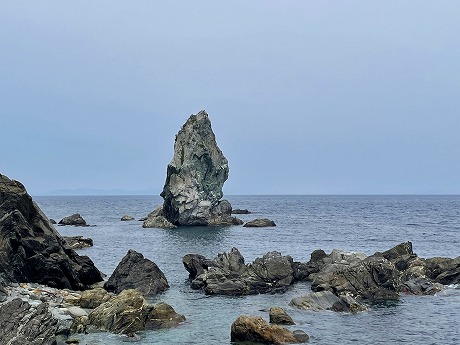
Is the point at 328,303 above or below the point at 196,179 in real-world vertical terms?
below

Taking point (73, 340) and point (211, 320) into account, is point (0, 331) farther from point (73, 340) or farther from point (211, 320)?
point (211, 320)

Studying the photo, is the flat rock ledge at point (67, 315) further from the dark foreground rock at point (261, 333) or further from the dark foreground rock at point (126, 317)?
the dark foreground rock at point (261, 333)

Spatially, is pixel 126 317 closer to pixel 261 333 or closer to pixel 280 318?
pixel 261 333

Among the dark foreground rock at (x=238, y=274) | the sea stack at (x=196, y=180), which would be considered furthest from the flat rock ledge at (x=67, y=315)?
the sea stack at (x=196, y=180)

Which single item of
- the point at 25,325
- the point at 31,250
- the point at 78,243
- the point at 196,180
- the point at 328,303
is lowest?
the point at 78,243

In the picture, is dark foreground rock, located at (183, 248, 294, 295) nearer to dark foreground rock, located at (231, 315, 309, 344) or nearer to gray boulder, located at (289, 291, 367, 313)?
gray boulder, located at (289, 291, 367, 313)

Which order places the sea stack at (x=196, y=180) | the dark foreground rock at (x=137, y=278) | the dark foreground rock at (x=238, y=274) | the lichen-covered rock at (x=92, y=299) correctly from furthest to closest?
the sea stack at (x=196, y=180), the dark foreground rock at (x=238, y=274), the dark foreground rock at (x=137, y=278), the lichen-covered rock at (x=92, y=299)

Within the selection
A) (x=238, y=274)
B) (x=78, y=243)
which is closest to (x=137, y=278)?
(x=238, y=274)

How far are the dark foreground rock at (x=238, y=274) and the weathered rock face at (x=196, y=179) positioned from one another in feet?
218

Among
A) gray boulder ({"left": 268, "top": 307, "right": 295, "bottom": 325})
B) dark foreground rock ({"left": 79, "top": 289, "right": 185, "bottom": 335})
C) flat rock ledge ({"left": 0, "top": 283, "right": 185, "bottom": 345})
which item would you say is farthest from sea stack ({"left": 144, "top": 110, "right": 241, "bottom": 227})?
gray boulder ({"left": 268, "top": 307, "right": 295, "bottom": 325})

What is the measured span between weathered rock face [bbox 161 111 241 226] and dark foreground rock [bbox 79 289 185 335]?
82.7 meters

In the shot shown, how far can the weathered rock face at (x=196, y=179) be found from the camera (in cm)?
11388

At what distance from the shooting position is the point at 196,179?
117 m

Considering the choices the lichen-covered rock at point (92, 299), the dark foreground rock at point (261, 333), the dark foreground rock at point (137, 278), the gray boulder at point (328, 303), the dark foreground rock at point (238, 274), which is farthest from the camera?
the dark foreground rock at point (238, 274)
